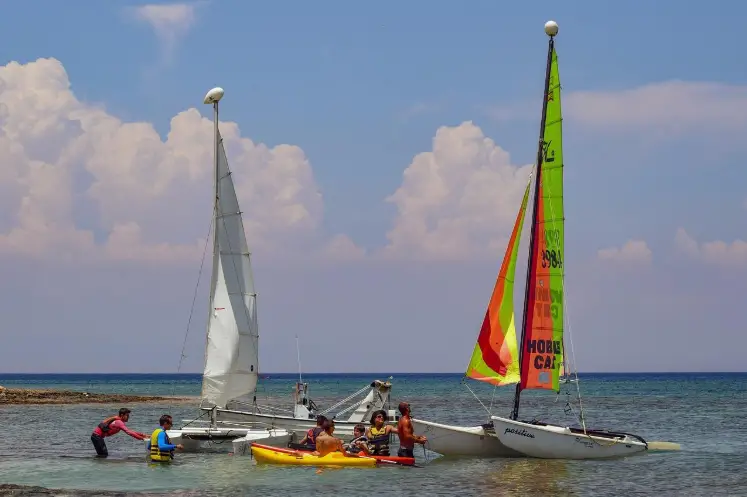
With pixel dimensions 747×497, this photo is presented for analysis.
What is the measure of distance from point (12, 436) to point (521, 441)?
25.8m

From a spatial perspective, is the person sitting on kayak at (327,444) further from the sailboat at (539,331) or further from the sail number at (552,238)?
the sail number at (552,238)

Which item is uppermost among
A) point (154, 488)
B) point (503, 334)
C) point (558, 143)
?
point (558, 143)

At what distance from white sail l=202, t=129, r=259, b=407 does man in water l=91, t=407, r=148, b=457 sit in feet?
10.4

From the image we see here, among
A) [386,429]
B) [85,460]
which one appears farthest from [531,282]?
[85,460]

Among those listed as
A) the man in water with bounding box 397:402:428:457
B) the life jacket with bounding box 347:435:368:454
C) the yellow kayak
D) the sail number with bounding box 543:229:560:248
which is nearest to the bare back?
the yellow kayak

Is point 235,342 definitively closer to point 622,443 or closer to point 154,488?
point 154,488

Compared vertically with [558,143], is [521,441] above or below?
below

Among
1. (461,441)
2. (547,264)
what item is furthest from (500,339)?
(461,441)

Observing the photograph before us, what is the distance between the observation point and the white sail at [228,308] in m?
35.6

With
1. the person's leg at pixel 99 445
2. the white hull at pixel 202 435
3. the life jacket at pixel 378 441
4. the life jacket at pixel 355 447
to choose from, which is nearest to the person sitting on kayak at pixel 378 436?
the life jacket at pixel 378 441

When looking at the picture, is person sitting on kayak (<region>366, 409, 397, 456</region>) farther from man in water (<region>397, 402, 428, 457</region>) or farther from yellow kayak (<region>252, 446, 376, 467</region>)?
yellow kayak (<region>252, 446, 376, 467</region>)

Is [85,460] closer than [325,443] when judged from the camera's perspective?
No

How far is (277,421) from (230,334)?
3337 mm

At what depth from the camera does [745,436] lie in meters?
49.0
